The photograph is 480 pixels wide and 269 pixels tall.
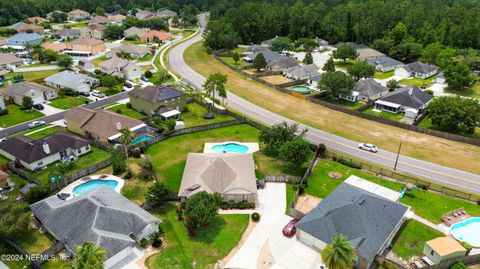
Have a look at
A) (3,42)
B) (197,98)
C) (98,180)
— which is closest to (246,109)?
(197,98)

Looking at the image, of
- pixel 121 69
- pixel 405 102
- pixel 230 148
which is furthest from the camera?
pixel 121 69

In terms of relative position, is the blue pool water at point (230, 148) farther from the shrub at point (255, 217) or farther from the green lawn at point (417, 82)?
the green lawn at point (417, 82)

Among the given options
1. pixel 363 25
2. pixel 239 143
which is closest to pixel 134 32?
pixel 363 25

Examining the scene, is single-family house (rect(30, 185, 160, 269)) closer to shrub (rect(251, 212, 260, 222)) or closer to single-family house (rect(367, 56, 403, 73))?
shrub (rect(251, 212, 260, 222))

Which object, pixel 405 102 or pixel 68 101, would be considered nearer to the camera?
pixel 405 102

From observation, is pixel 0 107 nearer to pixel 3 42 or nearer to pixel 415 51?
pixel 3 42

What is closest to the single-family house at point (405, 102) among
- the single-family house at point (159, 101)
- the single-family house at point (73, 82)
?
the single-family house at point (159, 101)

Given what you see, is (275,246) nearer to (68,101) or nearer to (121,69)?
(68,101)

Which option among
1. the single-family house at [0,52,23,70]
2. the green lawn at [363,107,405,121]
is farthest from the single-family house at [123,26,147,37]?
the green lawn at [363,107,405,121]
